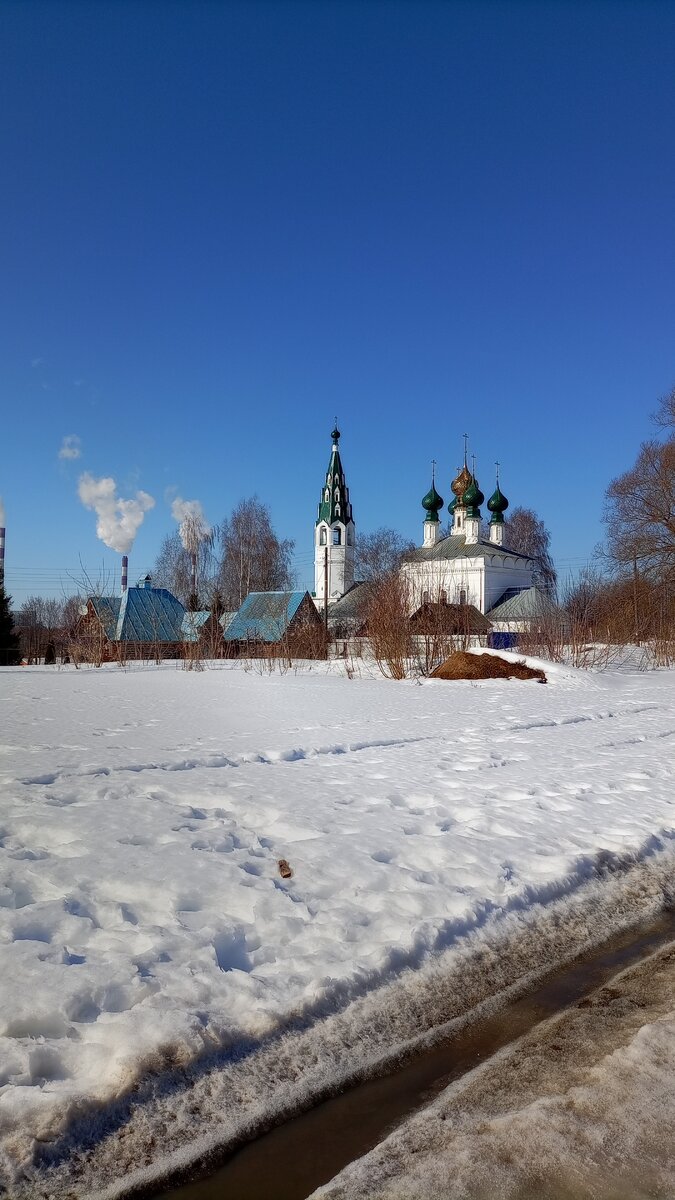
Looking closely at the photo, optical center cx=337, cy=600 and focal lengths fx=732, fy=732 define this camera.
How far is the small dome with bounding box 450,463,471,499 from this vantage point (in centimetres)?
5747

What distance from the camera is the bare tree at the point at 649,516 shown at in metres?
28.3

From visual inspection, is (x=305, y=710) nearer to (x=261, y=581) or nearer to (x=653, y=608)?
(x=653, y=608)

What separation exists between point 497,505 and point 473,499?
7.79 ft

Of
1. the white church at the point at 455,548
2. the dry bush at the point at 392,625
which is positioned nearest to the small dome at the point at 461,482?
the white church at the point at 455,548

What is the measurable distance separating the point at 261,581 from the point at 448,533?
21.2 metres

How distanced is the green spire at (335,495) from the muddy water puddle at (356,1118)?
61555mm

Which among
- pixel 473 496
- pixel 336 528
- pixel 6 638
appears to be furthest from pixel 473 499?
pixel 6 638

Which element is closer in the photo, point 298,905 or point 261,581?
point 298,905

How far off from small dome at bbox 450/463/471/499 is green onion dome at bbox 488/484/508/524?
7.42ft

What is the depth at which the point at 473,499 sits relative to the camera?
5556 cm

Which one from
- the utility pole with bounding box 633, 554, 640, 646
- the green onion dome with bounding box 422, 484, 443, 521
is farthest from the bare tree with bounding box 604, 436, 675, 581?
the green onion dome with bounding box 422, 484, 443, 521

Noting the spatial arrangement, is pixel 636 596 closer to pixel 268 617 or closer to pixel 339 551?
pixel 268 617

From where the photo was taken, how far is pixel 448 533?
62.1m

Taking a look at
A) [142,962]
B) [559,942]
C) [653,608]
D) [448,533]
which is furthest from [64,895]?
[448,533]
